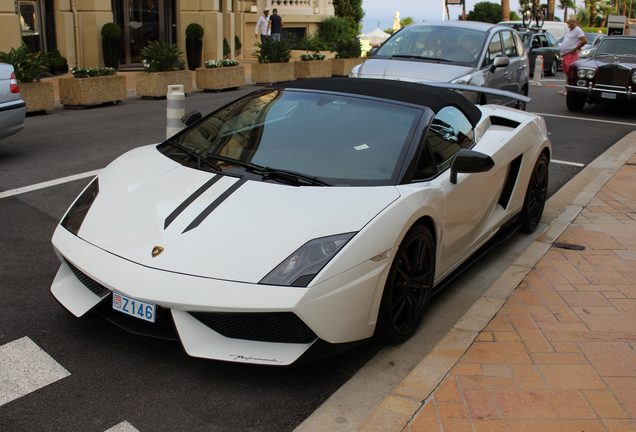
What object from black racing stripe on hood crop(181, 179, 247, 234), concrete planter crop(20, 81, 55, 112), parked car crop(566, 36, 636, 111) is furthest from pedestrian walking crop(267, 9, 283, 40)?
black racing stripe on hood crop(181, 179, 247, 234)

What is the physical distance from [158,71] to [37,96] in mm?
3391

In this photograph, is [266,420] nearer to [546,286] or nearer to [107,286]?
[107,286]

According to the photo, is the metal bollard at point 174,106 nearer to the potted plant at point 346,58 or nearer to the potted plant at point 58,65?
the potted plant at point 58,65

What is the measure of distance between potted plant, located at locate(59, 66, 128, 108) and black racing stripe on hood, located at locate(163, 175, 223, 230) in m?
9.48

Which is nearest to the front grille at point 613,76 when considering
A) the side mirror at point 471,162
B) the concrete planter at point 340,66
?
Result: the concrete planter at point 340,66

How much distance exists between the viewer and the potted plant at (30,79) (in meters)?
11.8

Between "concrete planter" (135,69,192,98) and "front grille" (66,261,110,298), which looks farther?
"concrete planter" (135,69,192,98)

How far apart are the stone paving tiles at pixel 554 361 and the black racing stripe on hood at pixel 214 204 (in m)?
1.45

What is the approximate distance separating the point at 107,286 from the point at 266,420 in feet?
3.33

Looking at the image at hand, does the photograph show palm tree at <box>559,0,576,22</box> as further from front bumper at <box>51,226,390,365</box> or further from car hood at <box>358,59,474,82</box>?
front bumper at <box>51,226,390,365</box>

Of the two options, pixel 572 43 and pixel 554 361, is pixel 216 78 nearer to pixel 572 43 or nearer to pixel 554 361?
pixel 572 43

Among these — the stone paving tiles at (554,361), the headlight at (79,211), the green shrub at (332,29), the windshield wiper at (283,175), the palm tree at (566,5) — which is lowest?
the stone paving tiles at (554,361)

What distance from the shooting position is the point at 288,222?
368 centimetres

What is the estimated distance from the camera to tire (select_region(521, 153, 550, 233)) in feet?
20.2
